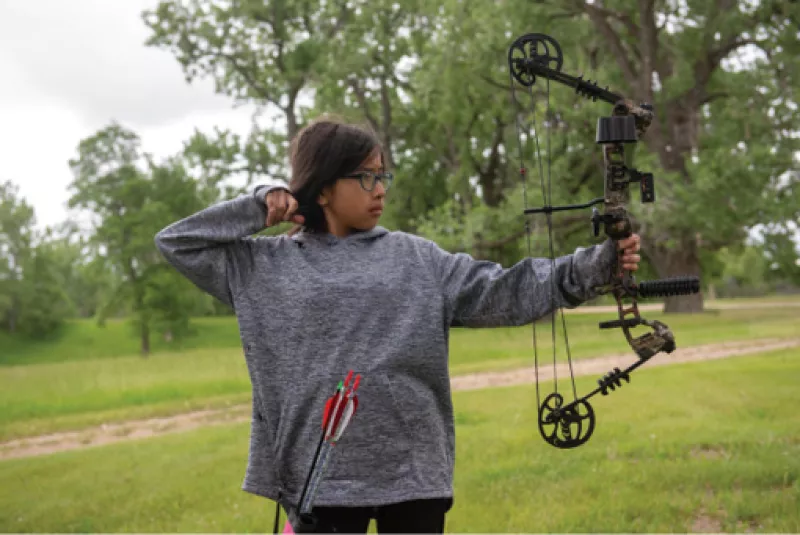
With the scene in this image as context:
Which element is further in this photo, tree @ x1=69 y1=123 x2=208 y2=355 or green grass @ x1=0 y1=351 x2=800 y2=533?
tree @ x1=69 y1=123 x2=208 y2=355

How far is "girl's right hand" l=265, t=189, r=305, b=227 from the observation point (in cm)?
232

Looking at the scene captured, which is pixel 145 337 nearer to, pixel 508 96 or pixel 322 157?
pixel 508 96

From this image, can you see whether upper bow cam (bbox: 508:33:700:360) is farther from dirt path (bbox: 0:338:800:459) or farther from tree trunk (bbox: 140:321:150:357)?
tree trunk (bbox: 140:321:150:357)

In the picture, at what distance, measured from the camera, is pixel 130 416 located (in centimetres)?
1145

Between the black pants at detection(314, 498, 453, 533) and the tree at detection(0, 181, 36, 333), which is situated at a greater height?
the tree at detection(0, 181, 36, 333)

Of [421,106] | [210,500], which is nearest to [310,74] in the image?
→ [421,106]

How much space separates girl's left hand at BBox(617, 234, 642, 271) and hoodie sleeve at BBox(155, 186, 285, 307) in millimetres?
988

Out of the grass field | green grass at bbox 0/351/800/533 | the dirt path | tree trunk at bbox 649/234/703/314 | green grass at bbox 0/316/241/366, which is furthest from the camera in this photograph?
green grass at bbox 0/316/241/366

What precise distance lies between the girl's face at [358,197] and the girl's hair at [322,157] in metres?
0.02

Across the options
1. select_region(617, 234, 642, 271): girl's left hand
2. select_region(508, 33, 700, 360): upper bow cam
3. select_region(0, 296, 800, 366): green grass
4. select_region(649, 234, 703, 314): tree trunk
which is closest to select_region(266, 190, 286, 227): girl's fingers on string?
select_region(508, 33, 700, 360): upper bow cam

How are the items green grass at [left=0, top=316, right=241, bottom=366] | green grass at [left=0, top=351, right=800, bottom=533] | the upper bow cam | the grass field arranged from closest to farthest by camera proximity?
the upper bow cam < green grass at [left=0, top=351, right=800, bottom=533] < the grass field < green grass at [left=0, top=316, right=241, bottom=366]

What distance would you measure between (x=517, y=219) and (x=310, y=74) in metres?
9.27

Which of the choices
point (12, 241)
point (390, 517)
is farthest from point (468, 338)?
point (390, 517)

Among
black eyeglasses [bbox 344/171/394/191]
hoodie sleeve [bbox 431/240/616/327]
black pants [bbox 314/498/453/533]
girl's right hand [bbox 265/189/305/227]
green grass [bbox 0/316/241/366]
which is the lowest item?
green grass [bbox 0/316/241/366]
